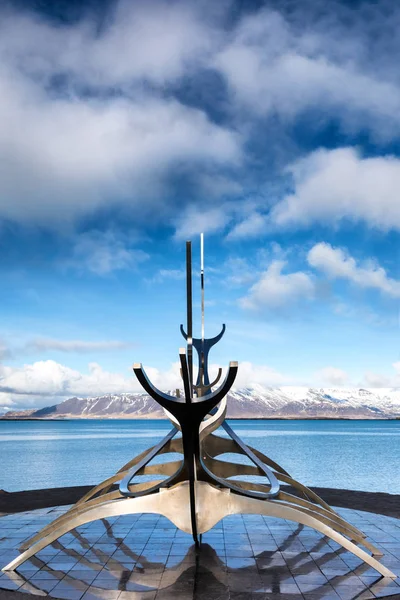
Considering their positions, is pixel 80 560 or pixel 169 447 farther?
pixel 169 447

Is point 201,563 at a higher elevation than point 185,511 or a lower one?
lower

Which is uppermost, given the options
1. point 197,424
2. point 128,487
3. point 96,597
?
point 197,424

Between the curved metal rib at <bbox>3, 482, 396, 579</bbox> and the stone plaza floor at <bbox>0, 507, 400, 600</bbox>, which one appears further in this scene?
the curved metal rib at <bbox>3, 482, 396, 579</bbox>

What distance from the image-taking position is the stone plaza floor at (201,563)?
1063 centimetres

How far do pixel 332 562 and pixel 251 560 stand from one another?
66.9 inches

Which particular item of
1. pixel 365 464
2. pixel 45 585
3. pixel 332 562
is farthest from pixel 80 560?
pixel 365 464

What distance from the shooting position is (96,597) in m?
10.4

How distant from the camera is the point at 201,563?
1228 centimetres

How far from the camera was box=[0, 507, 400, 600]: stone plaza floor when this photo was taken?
1063cm

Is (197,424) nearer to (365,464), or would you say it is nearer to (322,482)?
(322,482)

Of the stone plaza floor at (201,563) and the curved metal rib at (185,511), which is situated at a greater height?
the curved metal rib at (185,511)

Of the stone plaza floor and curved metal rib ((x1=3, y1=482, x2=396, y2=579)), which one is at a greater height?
curved metal rib ((x1=3, y1=482, x2=396, y2=579))

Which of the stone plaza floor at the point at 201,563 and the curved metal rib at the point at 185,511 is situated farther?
the curved metal rib at the point at 185,511

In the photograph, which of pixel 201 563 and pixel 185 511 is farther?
pixel 201 563
